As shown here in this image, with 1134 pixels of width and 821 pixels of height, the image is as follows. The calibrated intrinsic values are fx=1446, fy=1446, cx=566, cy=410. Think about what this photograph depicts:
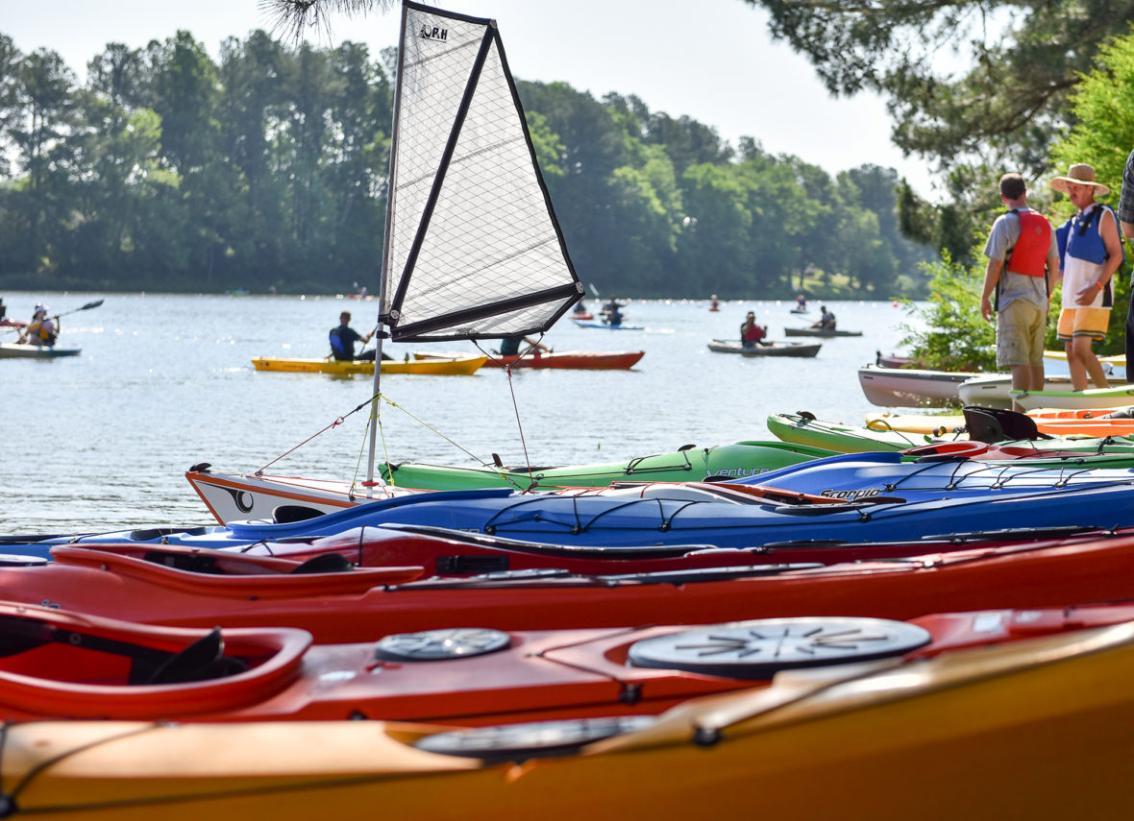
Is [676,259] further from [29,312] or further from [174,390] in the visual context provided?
[174,390]

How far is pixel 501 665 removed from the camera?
11.5ft

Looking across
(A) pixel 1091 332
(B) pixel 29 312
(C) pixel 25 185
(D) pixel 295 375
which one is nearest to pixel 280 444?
(A) pixel 1091 332

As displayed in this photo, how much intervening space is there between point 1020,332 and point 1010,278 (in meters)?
0.42

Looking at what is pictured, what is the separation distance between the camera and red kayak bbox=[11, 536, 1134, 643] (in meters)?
4.51

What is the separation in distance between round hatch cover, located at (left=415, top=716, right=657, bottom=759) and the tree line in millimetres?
79030

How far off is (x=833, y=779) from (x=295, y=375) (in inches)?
915

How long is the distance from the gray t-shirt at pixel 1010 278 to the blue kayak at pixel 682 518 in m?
4.72

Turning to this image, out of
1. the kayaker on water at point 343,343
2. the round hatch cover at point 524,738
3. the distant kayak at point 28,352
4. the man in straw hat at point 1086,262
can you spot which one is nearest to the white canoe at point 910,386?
the man in straw hat at point 1086,262

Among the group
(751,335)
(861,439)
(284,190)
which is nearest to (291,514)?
(861,439)

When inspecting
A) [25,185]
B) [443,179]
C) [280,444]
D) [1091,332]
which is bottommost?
[280,444]

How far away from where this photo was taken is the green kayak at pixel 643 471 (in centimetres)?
838

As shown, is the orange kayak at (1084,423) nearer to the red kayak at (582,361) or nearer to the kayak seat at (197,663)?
the kayak seat at (197,663)

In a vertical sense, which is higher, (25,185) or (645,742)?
(25,185)

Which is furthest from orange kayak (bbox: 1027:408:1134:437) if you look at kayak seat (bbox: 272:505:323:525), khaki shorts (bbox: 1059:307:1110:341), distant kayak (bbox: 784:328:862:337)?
distant kayak (bbox: 784:328:862:337)
